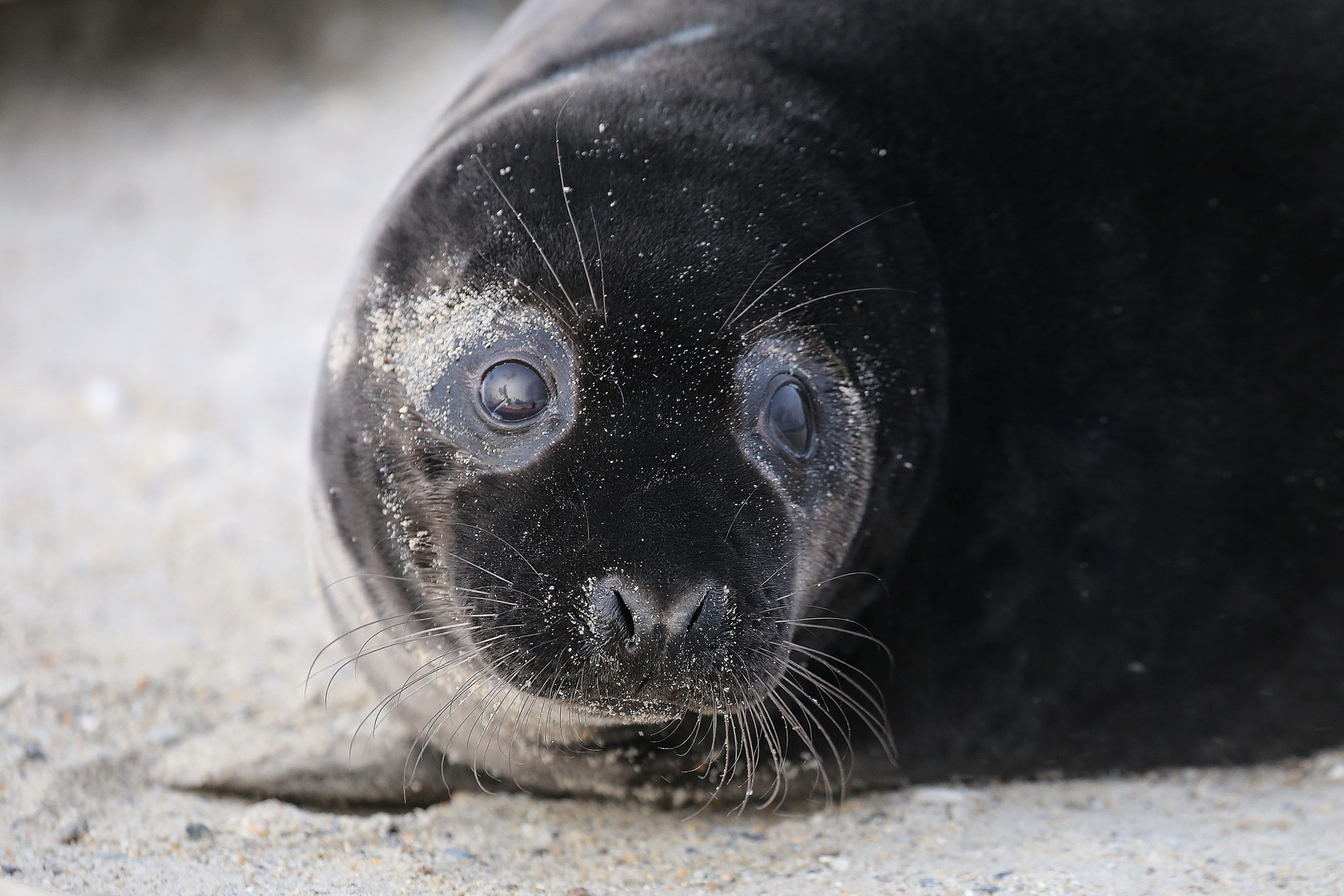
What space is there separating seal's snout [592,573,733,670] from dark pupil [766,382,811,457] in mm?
358

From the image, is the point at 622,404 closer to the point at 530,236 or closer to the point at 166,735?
the point at 530,236

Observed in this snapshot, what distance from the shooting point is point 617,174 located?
226 cm

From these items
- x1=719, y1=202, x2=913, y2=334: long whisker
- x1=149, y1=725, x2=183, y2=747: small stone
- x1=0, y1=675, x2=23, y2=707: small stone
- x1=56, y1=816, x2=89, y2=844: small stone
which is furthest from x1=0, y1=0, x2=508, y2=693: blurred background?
x1=719, y1=202, x2=913, y2=334: long whisker

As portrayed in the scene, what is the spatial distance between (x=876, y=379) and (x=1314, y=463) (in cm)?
101

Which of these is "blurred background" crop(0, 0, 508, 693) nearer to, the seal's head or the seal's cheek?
the seal's head

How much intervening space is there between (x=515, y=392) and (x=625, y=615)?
0.43 m

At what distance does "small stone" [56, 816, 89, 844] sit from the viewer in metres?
2.29

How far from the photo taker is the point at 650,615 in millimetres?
1958

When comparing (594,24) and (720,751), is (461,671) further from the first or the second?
(594,24)

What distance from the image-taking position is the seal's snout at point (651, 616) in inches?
76.9

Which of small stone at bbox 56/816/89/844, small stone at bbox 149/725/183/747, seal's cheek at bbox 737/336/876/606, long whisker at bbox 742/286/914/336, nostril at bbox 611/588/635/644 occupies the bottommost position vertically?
small stone at bbox 56/816/89/844

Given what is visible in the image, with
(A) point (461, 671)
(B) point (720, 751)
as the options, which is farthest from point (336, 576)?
(B) point (720, 751)

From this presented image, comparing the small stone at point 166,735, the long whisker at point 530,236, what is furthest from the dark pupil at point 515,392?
the small stone at point 166,735

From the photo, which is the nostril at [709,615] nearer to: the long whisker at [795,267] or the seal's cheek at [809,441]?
the seal's cheek at [809,441]
